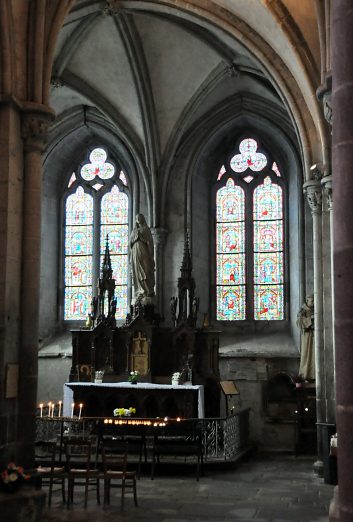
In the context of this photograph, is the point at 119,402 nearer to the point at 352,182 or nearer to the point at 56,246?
the point at 56,246

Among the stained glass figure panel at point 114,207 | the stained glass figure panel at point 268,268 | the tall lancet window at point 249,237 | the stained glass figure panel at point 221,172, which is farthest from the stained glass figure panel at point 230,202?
the stained glass figure panel at point 114,207

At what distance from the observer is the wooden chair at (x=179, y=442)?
14016 millimetres

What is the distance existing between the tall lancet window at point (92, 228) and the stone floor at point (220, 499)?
27.9 ft

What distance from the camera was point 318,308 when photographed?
15602mm

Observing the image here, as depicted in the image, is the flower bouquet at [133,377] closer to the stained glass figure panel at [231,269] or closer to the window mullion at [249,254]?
the window mullion at [249,254]

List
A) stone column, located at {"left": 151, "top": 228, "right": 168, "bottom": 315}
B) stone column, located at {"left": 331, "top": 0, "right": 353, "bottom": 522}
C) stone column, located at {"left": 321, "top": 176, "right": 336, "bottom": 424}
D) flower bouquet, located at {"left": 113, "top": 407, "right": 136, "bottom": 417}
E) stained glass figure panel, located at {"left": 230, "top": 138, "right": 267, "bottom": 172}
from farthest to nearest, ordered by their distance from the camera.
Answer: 1. stained glass figure panel, located at {"left": 230, "top": 138, "right": 267, "bottom": 172}
2. stone column, located at {"left": 151, "top": 228, "right": 168, "bottom": 315}
3. flower bouquet, located at {"left": 113, "top": 407, "right": 136, "bottom": 417}
4. stone column, located at {"left": 321, "top": 176, "right": 336, "bottom": 424}
5. stone column, located at {"left": 331, "top": 0, "right": 353, "bottom": 522}

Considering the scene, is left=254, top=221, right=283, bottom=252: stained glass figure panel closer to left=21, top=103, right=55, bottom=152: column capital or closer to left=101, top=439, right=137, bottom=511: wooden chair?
left=101, top=439, right=137, bottom=511: wooden chair

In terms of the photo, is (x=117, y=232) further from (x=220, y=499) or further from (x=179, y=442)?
(x=220, y=499)

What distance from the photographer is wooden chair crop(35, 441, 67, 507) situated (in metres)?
11.4

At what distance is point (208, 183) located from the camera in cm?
2258

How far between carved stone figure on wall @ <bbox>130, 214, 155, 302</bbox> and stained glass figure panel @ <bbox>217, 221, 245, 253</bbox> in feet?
11.3

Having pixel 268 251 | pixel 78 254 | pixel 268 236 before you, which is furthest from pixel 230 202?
pixel 78 254

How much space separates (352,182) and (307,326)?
14.3m

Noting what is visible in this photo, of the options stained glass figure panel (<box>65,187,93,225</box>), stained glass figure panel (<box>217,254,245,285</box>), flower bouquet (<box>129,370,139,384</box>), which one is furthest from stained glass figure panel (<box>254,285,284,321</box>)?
stained glass figure panel (<box>65,187,93,225</box>)
